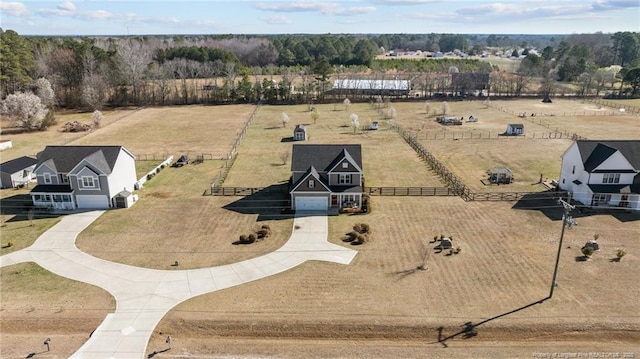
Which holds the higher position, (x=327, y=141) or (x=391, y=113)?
(x=391, y=113)

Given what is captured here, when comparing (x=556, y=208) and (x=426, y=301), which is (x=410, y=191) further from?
(x=426, y=301)

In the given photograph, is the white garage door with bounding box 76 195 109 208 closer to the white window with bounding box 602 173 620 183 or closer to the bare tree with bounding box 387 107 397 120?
the white window with bounding box 602 173 620 183

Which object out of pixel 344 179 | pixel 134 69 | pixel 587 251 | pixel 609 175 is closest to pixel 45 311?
pixel 344 179

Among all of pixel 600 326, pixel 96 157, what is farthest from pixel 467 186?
pixel 96 157

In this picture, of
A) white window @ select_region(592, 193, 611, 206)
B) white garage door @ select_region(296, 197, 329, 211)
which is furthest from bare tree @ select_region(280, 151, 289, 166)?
white window @ select_region(592, 193, 611, 206)

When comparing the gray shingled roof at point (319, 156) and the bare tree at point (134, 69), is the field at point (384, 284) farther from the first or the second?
the bare tree at point (134, 69)

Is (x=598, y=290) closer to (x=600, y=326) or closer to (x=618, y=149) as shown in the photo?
(x=600, y=326)

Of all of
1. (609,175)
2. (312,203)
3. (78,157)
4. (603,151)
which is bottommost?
(312,203)

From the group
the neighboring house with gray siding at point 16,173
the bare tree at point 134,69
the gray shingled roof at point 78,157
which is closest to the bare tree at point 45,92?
the bare tree at point 134,69
